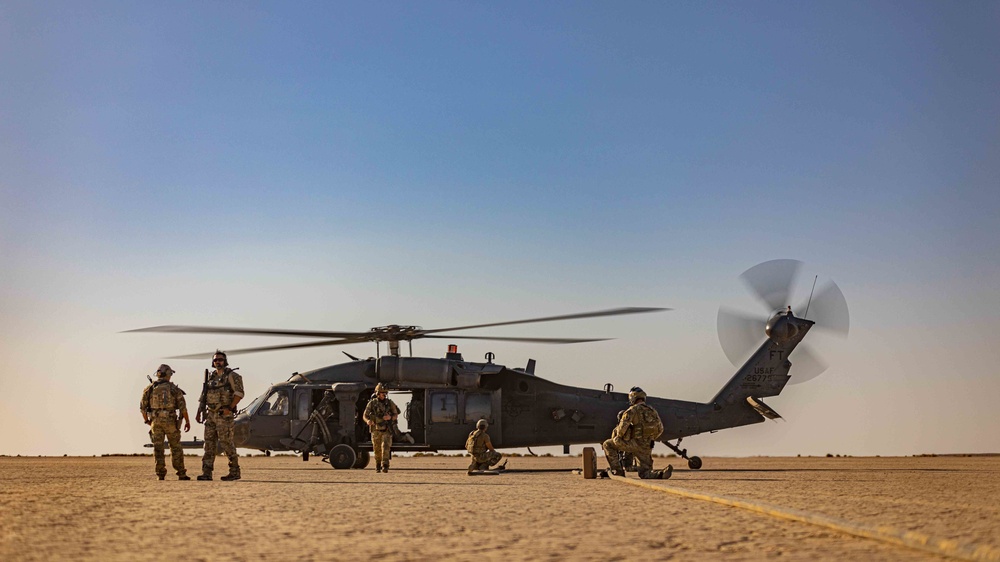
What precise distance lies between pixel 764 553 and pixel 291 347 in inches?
686

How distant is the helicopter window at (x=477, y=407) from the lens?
78.7ft

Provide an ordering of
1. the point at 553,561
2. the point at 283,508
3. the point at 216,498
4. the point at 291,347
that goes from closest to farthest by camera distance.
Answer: the point at 553,561
the point at 283,508
the point at 216,498
the point at 291,347

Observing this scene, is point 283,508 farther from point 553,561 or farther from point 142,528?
point 553,561

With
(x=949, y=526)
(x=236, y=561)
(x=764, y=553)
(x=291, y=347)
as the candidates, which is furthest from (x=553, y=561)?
(x=291, y=347)

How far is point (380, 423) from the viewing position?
21.0 m

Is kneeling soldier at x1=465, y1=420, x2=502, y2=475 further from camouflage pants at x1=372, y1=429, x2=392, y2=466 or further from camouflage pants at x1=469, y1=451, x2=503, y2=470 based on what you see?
camouflage pants at x1=372, y1=429, x2=392, y2=466

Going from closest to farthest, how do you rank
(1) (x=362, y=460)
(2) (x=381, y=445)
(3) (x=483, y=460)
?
(3) (x=483, y=460) → (2) (x=381, y=445) → (1) (x=362, y=460)

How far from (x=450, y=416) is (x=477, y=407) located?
0.71 metres

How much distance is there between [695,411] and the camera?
24375mm

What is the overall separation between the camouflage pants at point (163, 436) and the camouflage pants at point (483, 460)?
6.17 metres

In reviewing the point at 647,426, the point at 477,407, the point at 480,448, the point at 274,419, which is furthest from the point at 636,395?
the point at 274,419

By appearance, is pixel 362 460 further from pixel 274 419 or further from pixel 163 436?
pixel 163 436

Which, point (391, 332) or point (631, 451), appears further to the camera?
point (391, 332)

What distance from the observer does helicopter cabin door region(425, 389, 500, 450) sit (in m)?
24.0
